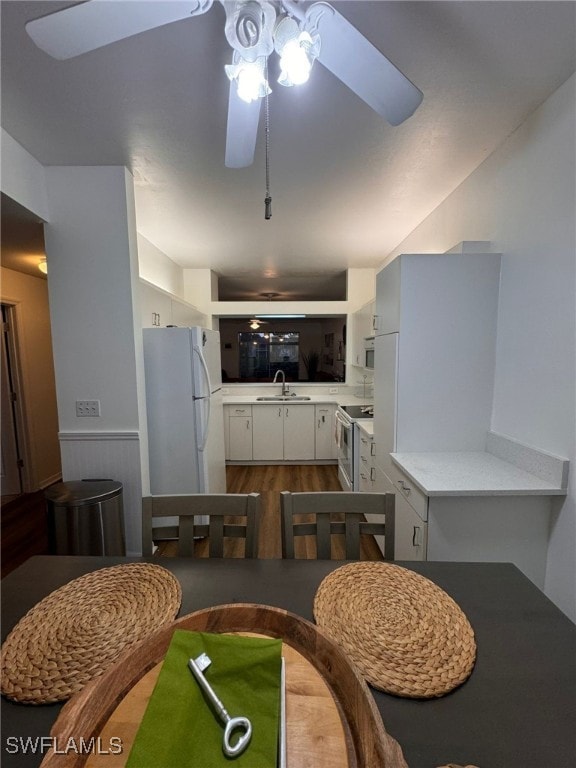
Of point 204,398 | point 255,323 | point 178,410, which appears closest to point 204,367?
point 204,398

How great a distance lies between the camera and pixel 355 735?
56cm

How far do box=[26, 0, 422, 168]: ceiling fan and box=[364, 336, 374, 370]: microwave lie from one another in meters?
2.40

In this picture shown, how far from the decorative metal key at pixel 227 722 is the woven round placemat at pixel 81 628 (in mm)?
314

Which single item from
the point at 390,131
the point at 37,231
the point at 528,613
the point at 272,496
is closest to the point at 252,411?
the point at 272,496

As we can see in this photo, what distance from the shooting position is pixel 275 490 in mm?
3645

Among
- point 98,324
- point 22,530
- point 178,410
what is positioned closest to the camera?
point 98,324

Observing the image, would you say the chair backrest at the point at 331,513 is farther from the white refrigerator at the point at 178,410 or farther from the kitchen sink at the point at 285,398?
the kitchen sink at the point at 285,398

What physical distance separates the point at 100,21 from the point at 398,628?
1.76 metres

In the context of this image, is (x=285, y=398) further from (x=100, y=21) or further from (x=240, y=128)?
(x=100, y=21)

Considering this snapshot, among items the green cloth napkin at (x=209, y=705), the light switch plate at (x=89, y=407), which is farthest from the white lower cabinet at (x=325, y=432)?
the green cloth napkin at (x=209, y=705)

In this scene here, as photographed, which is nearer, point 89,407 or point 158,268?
point 89,407

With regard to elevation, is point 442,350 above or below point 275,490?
above

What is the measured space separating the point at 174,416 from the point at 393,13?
244cm

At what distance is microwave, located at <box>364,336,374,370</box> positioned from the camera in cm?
334
